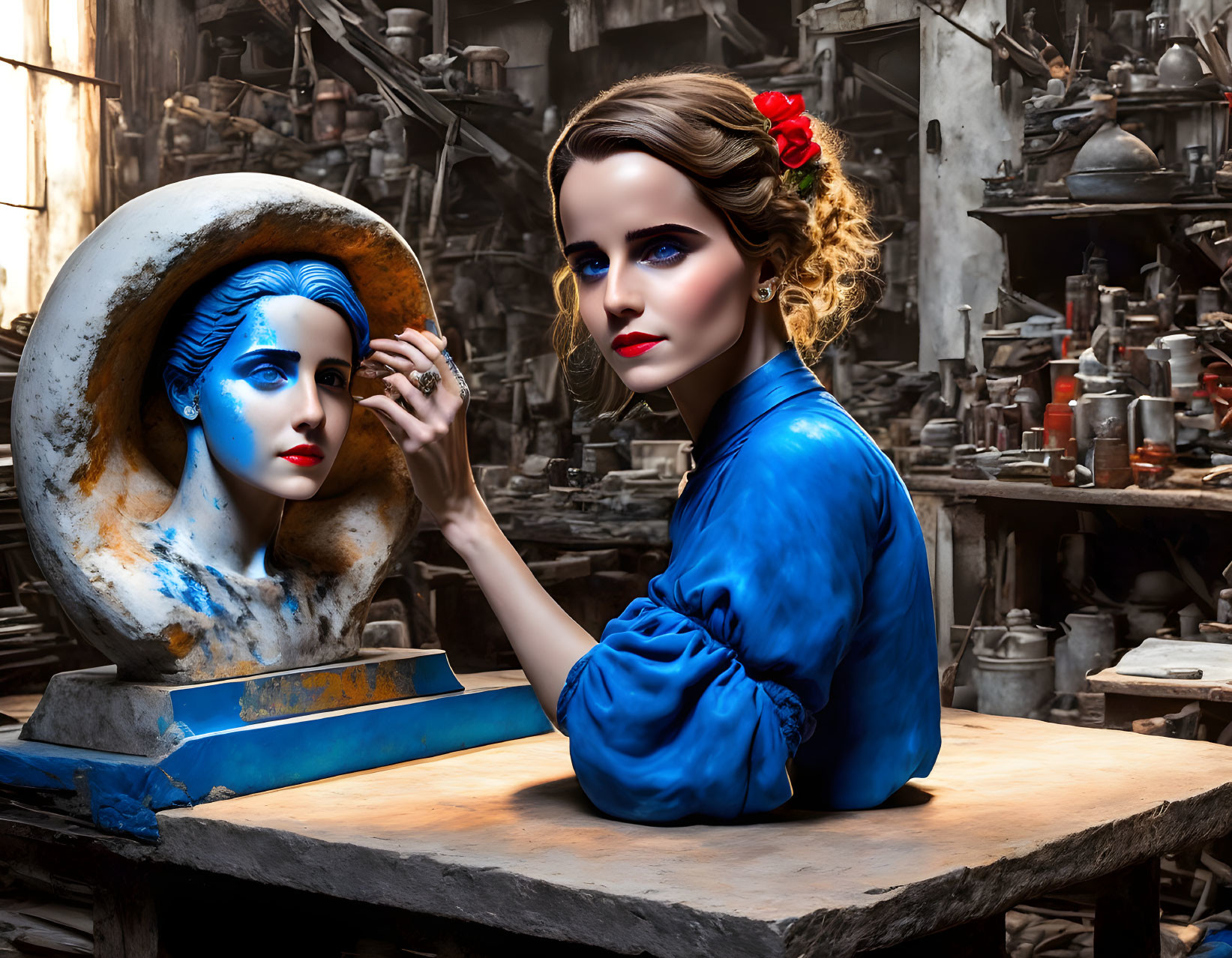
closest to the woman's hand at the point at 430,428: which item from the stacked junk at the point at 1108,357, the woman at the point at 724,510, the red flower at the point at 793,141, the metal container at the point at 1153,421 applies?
the woman at the point at 724,510

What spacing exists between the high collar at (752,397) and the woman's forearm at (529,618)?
322 millimetres

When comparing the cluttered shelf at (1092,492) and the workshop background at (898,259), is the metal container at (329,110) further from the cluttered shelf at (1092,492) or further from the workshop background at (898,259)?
the cluttered shelf at (1092,492)

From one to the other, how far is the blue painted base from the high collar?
0.78 meters

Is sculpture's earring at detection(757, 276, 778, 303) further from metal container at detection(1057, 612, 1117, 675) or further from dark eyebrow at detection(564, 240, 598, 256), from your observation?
metal container at detection(1057, 612, 1117, 675)

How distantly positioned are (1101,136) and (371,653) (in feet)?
10.5

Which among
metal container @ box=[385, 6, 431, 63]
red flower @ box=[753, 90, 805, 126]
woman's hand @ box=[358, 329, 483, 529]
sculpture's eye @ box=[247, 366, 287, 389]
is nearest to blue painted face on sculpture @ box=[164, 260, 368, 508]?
sculpture's eye @ box=[247, 366, 287, 389]

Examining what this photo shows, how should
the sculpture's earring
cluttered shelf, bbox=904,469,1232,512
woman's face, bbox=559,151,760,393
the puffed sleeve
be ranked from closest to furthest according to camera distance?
1. the puffed sleeve
2. woman's face, bbox=559,151,760,393
3. the sculpture's earring
4. cluttered shelf, bbox=904,469,1232,512

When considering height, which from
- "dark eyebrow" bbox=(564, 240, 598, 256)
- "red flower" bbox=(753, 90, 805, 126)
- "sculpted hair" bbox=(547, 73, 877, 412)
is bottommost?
"dark eyebrow" bbox=(564, 240, 598, 256)

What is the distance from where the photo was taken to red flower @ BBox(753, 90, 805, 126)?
212 centimetres

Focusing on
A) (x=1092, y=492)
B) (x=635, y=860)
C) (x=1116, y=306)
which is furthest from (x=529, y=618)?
(x=1116, y=306)

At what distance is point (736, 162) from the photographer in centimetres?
205

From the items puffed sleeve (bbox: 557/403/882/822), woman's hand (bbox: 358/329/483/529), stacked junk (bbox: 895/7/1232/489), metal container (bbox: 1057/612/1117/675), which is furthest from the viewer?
metal container (bbox: 1057/612/1117/675)

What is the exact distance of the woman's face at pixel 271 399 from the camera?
7.95 ft

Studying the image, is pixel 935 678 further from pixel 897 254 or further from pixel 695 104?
pixel 897 254
